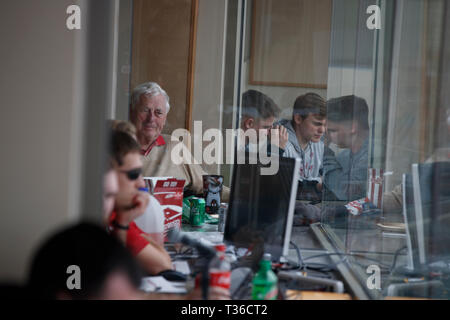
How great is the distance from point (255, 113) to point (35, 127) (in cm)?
121

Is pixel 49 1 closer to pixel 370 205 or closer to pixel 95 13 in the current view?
pixel 95 13

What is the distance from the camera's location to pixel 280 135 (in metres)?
2.44

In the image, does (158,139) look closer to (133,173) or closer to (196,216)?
(196,216)

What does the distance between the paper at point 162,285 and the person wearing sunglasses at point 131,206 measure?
0.11 ft

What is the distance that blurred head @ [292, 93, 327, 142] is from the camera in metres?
2.77

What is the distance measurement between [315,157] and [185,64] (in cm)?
171

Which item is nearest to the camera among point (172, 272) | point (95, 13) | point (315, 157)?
point (95, 13)

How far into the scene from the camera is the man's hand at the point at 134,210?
144 centimetres

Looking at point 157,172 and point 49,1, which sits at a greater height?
point 49,1

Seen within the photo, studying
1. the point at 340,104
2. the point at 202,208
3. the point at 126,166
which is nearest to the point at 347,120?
the point at 340,104

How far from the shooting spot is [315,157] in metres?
2.74

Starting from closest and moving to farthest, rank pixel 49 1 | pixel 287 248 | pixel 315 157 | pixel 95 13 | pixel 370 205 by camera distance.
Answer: pixel 95 13 → pixel 49 1 → pixel 287 248 → pixel 370 205 → pixel 315 157
